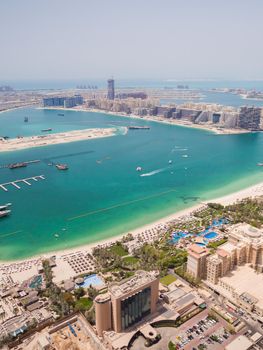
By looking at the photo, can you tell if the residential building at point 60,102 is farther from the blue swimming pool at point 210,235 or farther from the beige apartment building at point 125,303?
the beige apartment building at point 125,303

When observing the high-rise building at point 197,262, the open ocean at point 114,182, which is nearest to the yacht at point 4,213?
the open ocean at point 114,182

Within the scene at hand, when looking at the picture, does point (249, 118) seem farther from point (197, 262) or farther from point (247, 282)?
point (197, 262)

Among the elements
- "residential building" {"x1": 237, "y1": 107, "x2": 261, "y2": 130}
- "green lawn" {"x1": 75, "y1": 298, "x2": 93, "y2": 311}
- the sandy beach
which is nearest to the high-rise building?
"green lawn" {"x1": 75, "y1": 298, "x2": 93, "y2": 311}

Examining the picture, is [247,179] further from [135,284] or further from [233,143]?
[135,284]

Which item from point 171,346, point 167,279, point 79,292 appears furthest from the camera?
point 167,279

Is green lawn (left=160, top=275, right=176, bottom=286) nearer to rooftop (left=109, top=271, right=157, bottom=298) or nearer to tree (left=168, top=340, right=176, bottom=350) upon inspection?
rooftop (left=109, top=271, right=157, bottom=298)

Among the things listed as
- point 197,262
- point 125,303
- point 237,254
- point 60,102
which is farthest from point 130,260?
point 60,102
